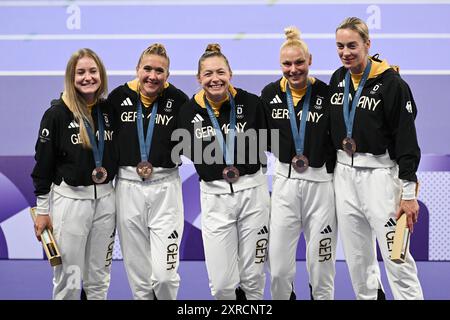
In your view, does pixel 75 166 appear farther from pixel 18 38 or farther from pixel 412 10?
pixel 412 10

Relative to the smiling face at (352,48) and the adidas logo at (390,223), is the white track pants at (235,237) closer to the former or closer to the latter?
the adidas logo at (390,223)

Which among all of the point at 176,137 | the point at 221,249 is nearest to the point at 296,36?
Result: the point at 176,137

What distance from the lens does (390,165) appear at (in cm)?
547

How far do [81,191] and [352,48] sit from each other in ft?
6.61

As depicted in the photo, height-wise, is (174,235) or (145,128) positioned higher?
(145,128)

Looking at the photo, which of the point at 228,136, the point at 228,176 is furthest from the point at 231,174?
the point at 228,136

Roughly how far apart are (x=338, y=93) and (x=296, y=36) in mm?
477

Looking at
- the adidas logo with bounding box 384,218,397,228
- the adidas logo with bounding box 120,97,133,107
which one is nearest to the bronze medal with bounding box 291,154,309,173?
the adidas logo with bounding box 384,218,397,228

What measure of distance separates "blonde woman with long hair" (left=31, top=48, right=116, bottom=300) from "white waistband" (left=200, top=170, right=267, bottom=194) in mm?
664

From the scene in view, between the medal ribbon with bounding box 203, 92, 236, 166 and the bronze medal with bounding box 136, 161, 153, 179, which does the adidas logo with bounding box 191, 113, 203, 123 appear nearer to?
the medal ribbon with bounding box 203, 92, 236, 166

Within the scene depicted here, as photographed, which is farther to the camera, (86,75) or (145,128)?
(145,128)

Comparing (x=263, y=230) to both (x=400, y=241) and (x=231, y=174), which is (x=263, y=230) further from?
(x=400, y=241)

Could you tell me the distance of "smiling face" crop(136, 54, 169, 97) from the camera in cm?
564

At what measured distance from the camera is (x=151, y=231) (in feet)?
18.8
